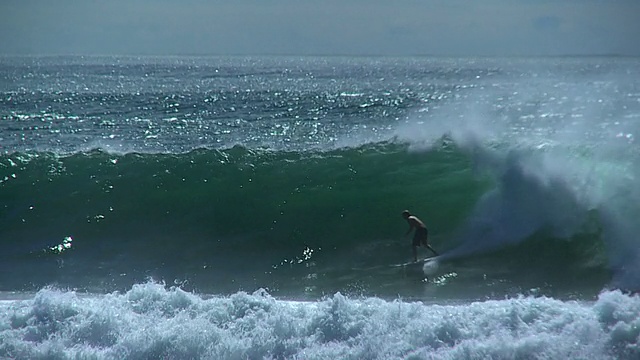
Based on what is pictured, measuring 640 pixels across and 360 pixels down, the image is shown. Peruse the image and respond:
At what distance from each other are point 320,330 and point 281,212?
237 inches

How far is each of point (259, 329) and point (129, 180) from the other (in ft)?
27.2

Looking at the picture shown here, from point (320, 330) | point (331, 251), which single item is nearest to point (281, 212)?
point (331, 251)

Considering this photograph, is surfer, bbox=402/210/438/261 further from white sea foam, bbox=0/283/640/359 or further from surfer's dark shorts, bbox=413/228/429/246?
white sea foam, bbox=0/283/640/359

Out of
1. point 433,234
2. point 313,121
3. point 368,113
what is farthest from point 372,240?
point 368,113

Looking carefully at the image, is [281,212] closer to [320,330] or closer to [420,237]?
[420,237]

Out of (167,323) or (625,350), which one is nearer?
(625,350)

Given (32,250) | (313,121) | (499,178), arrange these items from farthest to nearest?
1. (313,121)
2. (499,178)
3. (32,250)

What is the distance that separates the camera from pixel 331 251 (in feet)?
43.3

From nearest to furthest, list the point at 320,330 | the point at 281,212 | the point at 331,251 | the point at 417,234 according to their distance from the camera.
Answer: the point at 320,330 < the point at 417,234 < the point at 331,251 < the point at 281,212

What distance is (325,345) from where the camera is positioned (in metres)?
8.74

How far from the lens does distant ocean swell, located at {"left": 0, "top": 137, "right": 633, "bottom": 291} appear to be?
12734 mm

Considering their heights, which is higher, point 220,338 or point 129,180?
point 129,180

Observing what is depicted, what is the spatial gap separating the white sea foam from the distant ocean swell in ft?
8.91

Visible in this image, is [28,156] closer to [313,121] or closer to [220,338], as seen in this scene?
[220,338]
